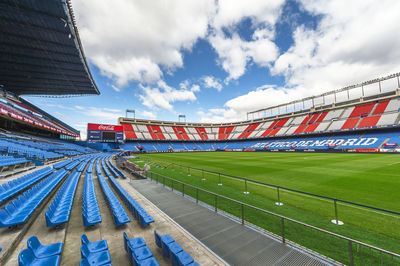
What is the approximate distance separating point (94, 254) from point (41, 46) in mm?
26298

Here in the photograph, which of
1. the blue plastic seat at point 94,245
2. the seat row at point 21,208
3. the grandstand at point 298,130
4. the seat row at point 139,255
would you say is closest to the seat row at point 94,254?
the blue plastic seat at point 94,245

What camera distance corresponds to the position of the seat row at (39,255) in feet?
9.56

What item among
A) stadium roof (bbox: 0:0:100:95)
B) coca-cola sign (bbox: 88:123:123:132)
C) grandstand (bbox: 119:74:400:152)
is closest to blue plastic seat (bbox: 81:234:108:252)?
stadium roof (bbox: 0:0:100:95)

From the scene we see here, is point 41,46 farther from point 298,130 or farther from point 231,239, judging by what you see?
point 298,130

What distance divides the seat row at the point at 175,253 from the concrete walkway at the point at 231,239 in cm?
118

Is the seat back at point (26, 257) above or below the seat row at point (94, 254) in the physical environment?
above

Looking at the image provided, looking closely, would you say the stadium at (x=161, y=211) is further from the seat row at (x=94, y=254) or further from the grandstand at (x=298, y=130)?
the grandstand at (x=298, y=130)

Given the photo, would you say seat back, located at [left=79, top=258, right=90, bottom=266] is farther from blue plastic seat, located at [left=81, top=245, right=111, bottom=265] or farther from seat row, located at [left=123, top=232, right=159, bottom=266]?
seat row, located at [left=123, top=232, right=159, bottom=266]

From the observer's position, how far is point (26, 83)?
3178cm

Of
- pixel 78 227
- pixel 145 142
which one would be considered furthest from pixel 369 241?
pixel 145 142

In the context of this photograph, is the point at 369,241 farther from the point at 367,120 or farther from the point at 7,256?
the point at 367,120

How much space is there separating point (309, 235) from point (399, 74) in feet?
187

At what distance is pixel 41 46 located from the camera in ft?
62.5

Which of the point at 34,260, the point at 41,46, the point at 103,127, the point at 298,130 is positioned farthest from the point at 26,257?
the point at 298,130
